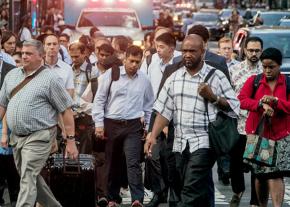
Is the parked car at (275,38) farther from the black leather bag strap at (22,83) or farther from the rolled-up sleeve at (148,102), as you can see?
the black leather bag strap at (22,83)

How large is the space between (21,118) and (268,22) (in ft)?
83.6

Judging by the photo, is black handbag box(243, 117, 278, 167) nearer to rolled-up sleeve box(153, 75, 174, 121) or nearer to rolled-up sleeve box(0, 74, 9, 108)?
rolled-up sleeve box(153, 75, 174, 121)

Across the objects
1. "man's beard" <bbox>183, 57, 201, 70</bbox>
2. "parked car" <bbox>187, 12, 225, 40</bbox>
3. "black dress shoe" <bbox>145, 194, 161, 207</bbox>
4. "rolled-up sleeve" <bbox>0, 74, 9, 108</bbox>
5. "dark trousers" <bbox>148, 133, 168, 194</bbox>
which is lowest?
"parked car" <bbox>187, 12, 225, 40</bbox>

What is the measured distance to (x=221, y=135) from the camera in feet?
29.6

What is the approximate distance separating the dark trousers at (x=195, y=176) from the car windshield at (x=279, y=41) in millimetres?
9102

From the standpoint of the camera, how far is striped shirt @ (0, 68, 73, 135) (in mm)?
9469

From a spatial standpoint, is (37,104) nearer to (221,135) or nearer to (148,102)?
(221,135)

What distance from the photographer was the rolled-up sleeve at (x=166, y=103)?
365 inches

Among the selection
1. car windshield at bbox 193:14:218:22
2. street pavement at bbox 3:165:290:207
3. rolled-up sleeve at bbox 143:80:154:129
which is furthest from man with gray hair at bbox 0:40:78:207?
car windshield at bbox 193:14:218:22

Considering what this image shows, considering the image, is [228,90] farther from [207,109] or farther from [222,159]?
[222,159]

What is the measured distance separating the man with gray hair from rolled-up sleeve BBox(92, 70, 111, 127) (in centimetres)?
168

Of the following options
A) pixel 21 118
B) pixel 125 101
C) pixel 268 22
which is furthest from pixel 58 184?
pixel 268 22

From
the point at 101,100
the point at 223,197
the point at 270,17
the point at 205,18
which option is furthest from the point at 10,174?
the point at 205,18

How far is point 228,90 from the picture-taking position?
9.25m
